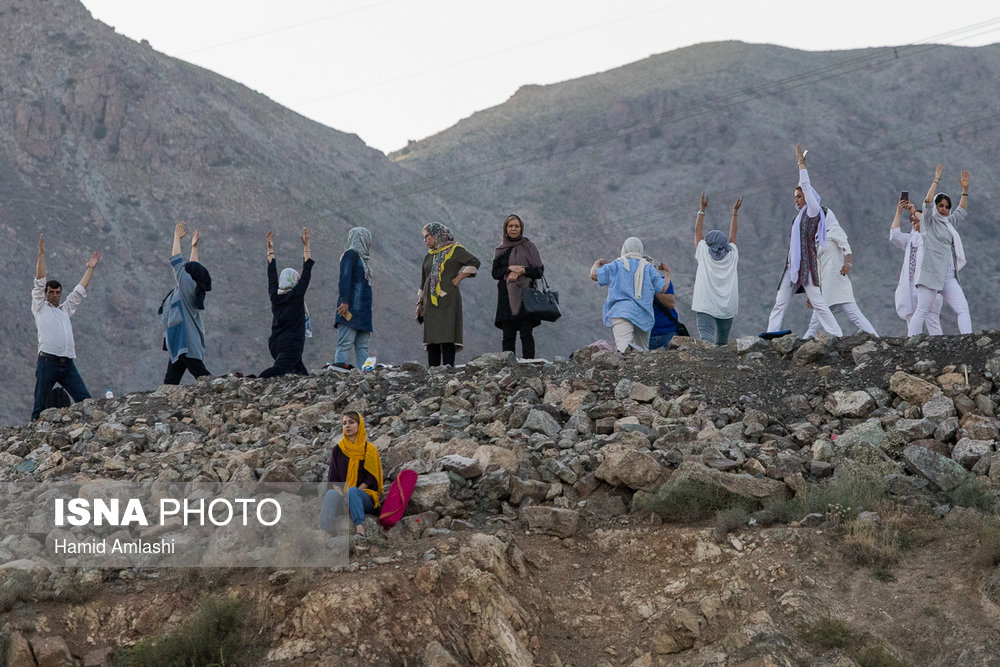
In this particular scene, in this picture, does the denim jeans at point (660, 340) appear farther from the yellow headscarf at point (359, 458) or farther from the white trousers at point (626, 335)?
the yellow headscarf at point (359, 458)

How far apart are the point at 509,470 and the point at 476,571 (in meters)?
1.23

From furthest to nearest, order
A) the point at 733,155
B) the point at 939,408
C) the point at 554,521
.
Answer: the point at 733,155
the point at 939,408
the point at 554,521

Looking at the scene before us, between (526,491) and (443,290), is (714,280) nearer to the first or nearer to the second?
(443,290)

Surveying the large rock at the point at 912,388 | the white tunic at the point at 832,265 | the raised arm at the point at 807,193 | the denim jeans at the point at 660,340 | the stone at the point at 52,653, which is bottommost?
the stone at the point at 52,653

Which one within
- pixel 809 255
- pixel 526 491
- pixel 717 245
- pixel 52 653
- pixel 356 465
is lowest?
pixel 52 653

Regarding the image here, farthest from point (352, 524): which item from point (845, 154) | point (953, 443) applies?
point (845, 154)

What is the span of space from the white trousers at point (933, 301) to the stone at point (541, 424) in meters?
3.64

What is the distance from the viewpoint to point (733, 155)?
48906 mm

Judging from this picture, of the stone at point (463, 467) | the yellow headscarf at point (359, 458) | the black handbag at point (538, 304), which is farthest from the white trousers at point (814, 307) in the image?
the yellow headscarf at point (359, 458)

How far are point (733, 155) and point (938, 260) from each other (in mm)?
40162

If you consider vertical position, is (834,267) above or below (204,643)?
above

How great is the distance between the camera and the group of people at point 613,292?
9.94 m

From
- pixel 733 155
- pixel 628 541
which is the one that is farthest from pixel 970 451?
pixel 733 155

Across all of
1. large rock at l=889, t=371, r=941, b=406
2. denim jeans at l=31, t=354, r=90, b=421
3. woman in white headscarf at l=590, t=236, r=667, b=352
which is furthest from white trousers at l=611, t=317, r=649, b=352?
denim jeans at l=31, t=354, r=90, b=421
